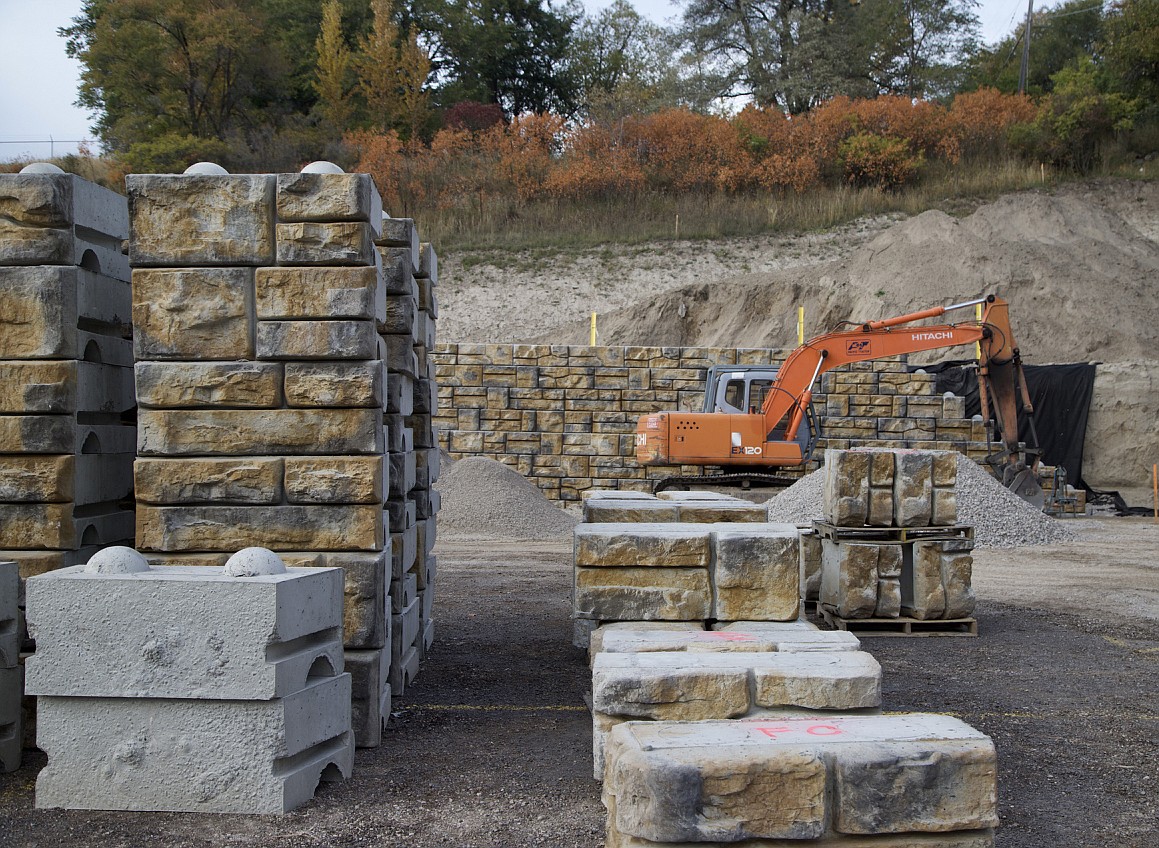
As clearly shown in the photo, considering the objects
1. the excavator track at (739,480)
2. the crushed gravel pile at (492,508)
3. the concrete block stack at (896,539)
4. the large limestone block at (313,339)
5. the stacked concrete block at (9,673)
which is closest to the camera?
the stacked concrete block at (9,673)

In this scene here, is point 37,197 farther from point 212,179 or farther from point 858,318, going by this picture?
point 858,318

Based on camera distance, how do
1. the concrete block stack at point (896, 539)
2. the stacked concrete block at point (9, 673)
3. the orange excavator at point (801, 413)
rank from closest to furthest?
the stacked concrete block at point (9, 673) < the concrete block stack at point (896, 539) < the orange excavator at point (801, 413)

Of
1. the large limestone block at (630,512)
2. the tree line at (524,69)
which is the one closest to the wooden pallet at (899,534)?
the large limestone block at (630,512)

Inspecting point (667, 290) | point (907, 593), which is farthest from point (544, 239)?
point (907, 593)

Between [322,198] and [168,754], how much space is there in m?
2.59

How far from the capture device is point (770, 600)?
5371mm

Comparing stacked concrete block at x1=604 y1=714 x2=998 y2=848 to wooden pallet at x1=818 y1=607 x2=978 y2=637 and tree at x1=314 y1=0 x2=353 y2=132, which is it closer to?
wooden pallet at x1=818 y1=607 x2=978 y2=637

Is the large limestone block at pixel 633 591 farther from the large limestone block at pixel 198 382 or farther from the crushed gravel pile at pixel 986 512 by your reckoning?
the crushed gravel pile at pixel 986 512

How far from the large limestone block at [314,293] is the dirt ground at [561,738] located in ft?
7.07

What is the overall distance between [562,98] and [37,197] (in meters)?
40.4

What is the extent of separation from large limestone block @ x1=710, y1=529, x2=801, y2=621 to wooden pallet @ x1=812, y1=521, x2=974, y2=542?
3.44m

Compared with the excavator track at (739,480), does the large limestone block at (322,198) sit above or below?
above

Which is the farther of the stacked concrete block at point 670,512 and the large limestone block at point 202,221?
the stacked concrete block at point 670,512

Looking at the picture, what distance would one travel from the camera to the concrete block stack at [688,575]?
536cm
